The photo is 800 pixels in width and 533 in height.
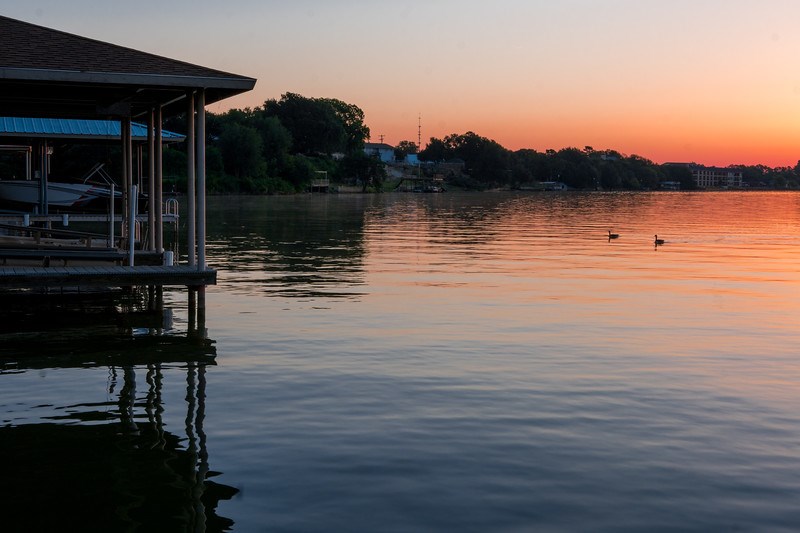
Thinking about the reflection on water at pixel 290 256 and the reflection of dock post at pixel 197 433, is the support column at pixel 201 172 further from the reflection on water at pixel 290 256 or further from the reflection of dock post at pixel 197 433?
the reflection on water at pixel 290 256

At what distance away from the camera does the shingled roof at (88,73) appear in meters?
15.5

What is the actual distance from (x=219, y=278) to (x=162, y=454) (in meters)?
17.6

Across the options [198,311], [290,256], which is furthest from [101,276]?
Result: [290,256]

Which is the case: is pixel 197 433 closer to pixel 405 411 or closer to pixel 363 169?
pixel 405 411

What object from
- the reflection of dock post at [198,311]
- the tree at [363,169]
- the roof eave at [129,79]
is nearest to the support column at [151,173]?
the reflection of dock post at [198,311]

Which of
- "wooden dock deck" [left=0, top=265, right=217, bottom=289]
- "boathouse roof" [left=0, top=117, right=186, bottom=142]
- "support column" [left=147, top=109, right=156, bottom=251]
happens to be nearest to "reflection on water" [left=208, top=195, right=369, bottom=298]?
"support column" [left=147, top=109, right=156, bottom=251]

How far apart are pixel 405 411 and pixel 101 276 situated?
7573mm

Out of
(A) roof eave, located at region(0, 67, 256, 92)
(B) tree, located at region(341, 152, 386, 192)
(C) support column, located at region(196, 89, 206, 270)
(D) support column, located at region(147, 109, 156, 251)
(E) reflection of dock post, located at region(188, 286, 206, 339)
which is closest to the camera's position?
(A) roof eave, located at region(0, 67, 256, 92)

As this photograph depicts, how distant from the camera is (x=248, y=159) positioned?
5704 inches

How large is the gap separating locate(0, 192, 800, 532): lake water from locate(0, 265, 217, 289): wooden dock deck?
3.34 ft

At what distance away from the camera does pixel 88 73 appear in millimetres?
15664

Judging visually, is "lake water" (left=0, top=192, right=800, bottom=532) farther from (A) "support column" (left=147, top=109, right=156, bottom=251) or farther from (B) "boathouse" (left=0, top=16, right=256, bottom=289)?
(A) "support column" (left=147, top=109, right=156, bottom=251)

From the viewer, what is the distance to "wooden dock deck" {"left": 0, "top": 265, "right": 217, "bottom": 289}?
16.2 m

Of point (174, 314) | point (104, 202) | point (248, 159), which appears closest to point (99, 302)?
point (174, 314)
